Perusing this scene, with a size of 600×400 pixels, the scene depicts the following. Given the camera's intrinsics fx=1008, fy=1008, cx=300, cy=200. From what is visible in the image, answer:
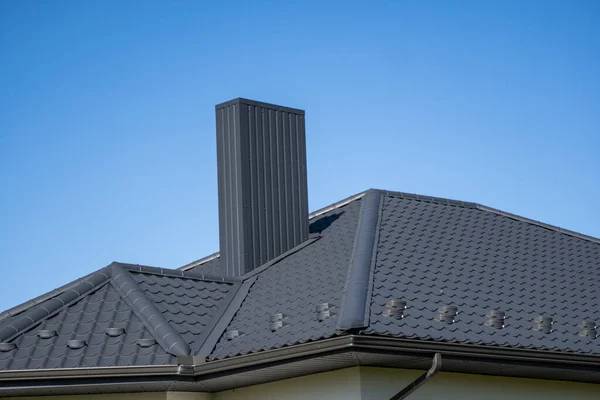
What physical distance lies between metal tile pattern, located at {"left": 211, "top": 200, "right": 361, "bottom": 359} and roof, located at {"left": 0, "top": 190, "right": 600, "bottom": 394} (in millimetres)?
28

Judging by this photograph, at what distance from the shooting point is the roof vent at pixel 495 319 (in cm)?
1182

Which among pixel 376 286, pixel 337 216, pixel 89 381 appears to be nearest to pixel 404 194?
pixel 337 216

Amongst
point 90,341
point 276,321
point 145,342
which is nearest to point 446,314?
point 276,321

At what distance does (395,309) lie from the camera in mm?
11203

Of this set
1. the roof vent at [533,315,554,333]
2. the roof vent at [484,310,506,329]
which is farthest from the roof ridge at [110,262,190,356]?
the roof vent at [533,315,554,333]

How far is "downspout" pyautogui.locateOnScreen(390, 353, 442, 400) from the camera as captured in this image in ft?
34.0

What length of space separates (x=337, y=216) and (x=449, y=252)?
229 centimetres

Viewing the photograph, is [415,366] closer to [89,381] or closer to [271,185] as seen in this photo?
[89,381]

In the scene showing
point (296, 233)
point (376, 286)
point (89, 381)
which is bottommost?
point (89, 381)

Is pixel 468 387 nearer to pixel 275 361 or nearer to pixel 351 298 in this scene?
pixel 351 298

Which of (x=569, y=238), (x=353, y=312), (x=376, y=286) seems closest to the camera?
(x=353, y=312)

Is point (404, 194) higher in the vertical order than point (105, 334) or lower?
higher

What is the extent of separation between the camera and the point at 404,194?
16.1m

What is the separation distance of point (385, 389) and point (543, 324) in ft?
8.13
